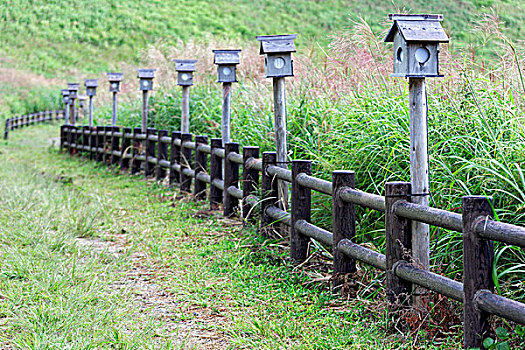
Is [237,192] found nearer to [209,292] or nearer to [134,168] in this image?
[209,292]

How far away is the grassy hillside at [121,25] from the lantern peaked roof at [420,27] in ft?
99.5

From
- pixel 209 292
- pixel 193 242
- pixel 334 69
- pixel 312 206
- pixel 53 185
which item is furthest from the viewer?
pixel 53 185

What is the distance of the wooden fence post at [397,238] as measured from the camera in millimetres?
4102

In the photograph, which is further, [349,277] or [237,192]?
[237,192]

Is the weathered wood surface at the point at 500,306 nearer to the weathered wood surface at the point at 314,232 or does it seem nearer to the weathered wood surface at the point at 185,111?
the weathered wood surface at the point at 314,232

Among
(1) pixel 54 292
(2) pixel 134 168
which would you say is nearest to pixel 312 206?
(1) pixel 54 292

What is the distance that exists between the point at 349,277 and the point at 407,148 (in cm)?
106

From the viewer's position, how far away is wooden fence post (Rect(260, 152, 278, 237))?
644cm

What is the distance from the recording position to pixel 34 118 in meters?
29.0

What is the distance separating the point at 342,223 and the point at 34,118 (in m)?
26.6

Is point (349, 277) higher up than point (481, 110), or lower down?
lower down

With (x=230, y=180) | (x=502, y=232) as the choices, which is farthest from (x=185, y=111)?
(x=502, y=232)

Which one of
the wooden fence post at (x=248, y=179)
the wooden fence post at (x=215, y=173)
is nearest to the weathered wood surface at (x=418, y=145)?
the wooden fence post at (x=248, y=179)

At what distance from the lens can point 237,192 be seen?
298 inches
